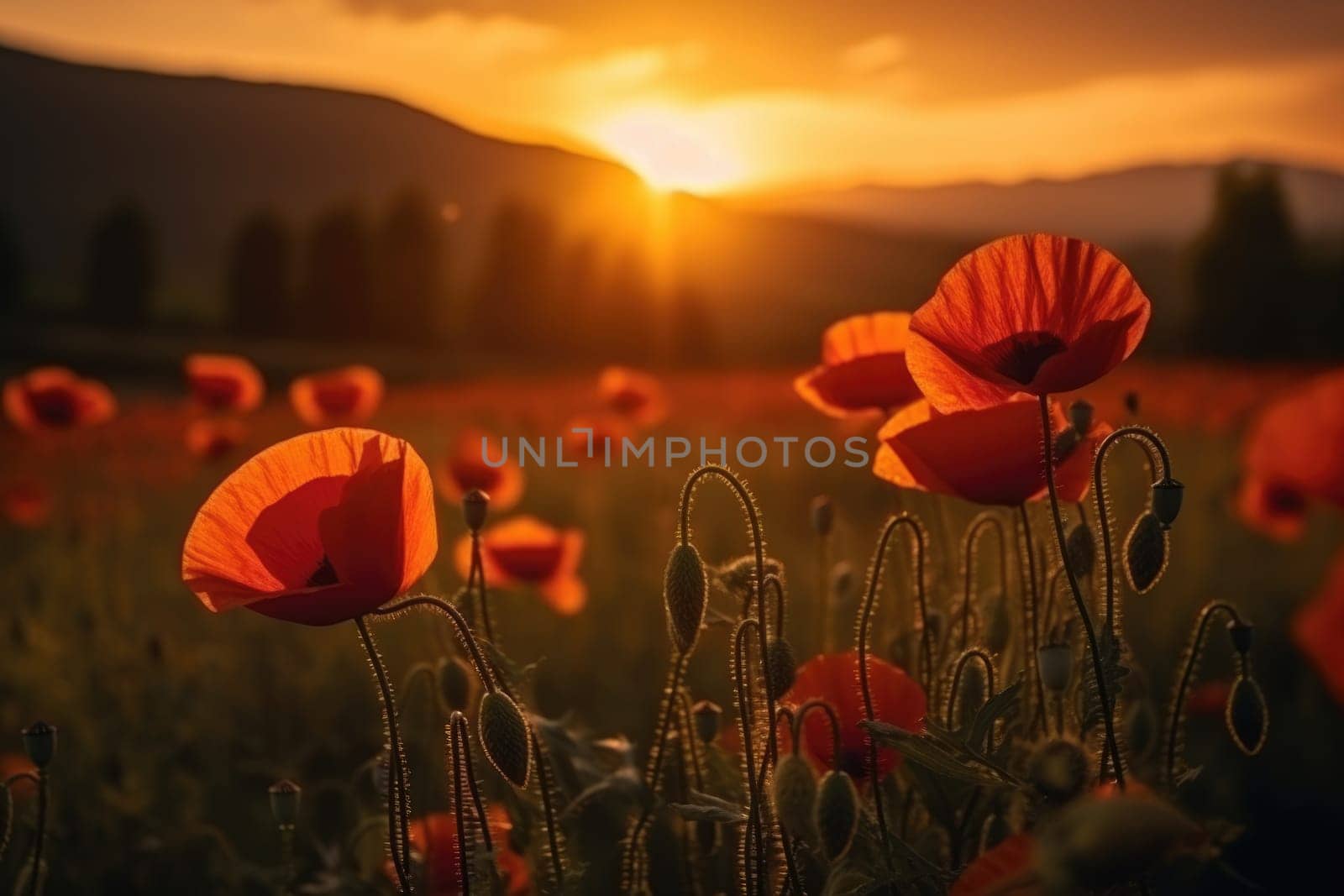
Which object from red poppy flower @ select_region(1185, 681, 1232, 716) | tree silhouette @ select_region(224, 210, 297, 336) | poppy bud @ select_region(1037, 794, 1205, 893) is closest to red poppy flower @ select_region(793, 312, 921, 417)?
poppy bud @ select_region(1037, 794, 1205, 893)

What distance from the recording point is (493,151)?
65.1m

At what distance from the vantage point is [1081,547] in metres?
1.49

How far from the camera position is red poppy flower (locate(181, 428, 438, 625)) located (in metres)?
1.16

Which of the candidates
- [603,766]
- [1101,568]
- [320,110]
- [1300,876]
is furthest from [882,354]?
[320,110]

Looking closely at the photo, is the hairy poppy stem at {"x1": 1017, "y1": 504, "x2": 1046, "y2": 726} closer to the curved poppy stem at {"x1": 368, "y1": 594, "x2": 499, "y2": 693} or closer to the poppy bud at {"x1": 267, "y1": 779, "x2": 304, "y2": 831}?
the curved poppy stem at {"x1": 368, "y1": 594, "x2": 499, "y2": 693}

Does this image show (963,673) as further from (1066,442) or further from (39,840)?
(39,840)

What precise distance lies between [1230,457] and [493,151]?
6170cm

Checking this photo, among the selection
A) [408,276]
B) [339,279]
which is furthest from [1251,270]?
[339,279]

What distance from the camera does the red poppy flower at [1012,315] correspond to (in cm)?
128

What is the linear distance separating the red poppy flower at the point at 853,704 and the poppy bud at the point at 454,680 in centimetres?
42

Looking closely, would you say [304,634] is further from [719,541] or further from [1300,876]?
[1300,876]

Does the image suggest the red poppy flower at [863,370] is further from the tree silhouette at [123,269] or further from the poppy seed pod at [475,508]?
the tree silhouette at [123,269]

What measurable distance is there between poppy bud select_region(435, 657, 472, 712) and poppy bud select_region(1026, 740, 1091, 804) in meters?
0.79

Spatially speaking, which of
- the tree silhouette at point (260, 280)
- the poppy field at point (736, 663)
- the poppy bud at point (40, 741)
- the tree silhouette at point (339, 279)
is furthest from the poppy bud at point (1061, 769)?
the tree silhouette at point (260, 280)
